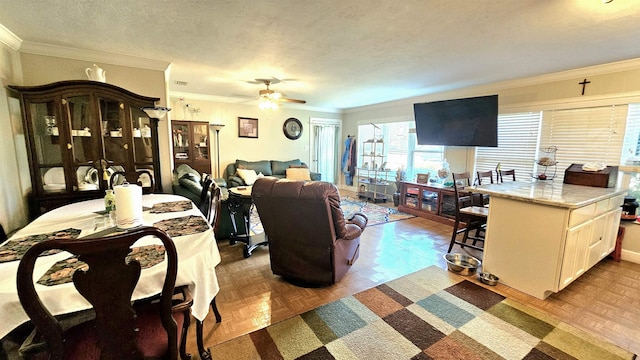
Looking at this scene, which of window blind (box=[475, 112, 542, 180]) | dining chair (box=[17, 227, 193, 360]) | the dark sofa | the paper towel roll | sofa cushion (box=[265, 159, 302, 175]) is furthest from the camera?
sofa cushion (box=[265, 159, 302, 175])

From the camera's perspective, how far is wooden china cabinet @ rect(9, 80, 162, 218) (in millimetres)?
2678

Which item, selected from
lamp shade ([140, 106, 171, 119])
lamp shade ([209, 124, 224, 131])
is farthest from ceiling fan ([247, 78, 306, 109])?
lamp shade ([209, 124, 224, 131])

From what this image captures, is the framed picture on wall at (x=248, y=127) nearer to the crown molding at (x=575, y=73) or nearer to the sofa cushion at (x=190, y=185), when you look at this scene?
the sofa cushion at (x=190, y=185)

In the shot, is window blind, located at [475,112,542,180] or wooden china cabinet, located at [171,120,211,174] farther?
wooden china cabinet, located at [171,120,211,174]

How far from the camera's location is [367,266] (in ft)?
9.63

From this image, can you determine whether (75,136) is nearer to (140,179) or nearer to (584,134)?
(140,179)

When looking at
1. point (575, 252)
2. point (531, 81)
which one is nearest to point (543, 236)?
point (575, 252)

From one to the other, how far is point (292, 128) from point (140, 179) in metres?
4.36

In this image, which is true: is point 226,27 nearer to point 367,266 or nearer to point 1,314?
point 1,314

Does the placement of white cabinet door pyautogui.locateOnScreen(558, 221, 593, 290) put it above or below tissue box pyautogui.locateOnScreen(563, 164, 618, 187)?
below

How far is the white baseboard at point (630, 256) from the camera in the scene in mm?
3064

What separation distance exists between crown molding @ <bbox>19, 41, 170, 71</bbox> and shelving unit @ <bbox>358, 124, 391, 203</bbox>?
4.63 metres

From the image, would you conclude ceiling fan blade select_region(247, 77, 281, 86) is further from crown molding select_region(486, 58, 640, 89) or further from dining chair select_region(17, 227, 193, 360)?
dining chair select_region(17, 227, 193, 360)

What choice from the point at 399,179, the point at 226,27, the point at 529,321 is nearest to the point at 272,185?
the point at 226,27
